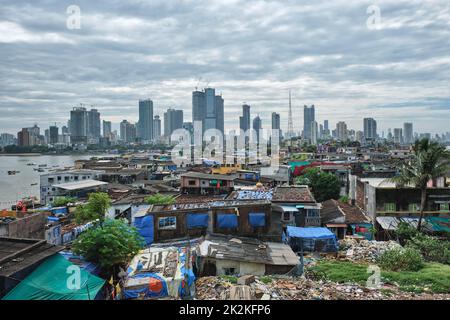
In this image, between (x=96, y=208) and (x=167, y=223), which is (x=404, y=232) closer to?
(x=167, y=223)

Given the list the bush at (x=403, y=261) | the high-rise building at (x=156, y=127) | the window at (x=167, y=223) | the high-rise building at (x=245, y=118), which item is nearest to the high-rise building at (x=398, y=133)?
the high-rise building at (x=245, y=118)

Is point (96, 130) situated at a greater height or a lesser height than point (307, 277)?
greater

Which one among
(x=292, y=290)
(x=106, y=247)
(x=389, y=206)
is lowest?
(x=292, y=290)

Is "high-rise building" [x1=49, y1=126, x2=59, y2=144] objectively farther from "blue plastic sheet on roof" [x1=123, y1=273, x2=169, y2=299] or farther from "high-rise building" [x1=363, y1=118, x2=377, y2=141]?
"blue plastic sheet on roof" [x1=123, y1=273, x2=169, y2=299]

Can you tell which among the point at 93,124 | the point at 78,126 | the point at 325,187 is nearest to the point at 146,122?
the point at 93,124

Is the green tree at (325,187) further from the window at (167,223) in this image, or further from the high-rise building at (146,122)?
the high-rise building at (146,122)

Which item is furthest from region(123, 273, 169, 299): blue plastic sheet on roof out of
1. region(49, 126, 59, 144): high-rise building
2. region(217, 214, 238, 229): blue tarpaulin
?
region(49, 126, 59, 144): high-rise building
